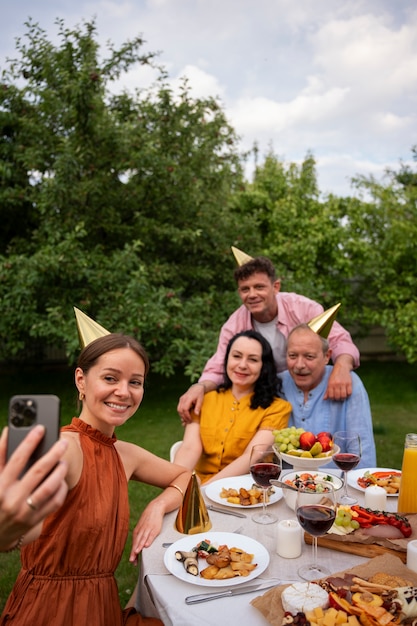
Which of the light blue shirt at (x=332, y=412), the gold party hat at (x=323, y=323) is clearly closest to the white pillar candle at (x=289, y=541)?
the light blue shirt at (x=332, y=412)

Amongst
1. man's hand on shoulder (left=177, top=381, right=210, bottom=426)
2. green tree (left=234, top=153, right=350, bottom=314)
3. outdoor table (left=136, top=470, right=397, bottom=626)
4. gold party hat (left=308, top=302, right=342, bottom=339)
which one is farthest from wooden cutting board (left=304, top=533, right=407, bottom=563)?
green tree (left=234, top=153, right=350, bottom=314)

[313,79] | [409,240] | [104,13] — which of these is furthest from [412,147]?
[104,13]

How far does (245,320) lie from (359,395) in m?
1.11

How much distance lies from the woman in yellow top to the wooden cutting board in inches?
41.4

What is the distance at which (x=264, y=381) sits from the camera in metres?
3.02

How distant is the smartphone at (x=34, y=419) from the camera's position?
3.30 ft

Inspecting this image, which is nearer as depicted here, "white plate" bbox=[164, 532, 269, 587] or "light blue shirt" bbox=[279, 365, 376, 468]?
"white plate" bbox=[164, 532, 269, 587]

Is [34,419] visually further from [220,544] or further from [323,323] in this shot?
[323,323]

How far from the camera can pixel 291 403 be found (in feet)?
10.1

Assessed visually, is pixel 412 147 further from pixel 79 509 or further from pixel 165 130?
pixel 79 509

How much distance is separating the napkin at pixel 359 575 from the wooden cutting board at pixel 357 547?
0.27ft

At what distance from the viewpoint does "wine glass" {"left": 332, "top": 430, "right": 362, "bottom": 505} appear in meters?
2.04

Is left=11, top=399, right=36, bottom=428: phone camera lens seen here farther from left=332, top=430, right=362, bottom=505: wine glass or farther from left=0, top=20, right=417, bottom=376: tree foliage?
left=0, top=20, right=417, bottom=376: tree foliage

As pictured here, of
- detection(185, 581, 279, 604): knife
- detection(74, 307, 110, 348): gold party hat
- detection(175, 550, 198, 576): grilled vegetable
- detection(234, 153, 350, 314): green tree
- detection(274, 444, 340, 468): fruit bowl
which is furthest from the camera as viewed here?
detection(234, 153, 350, 314): green tree
